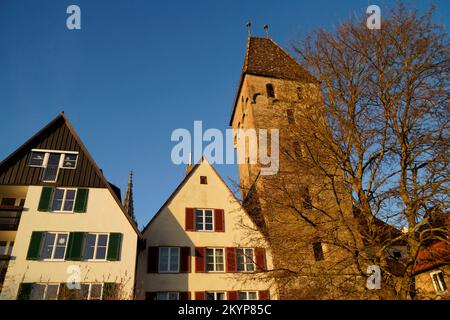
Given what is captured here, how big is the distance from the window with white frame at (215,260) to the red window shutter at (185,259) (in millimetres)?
1184

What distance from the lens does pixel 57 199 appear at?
60.0ft

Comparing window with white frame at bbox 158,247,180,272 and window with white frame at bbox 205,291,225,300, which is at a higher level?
window with white frame at bbox 158,247,180,272

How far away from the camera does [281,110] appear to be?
41.5 feet

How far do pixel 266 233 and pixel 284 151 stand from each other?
3.24 meters

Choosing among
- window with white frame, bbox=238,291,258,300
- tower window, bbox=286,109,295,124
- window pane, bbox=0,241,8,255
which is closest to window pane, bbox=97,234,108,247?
window pane, bbox=0,241,8,255

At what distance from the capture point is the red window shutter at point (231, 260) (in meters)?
19.7

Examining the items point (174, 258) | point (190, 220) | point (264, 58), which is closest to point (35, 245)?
point (174, 258)

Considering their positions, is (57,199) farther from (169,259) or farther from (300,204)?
(300,204)

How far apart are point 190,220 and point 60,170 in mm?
8544

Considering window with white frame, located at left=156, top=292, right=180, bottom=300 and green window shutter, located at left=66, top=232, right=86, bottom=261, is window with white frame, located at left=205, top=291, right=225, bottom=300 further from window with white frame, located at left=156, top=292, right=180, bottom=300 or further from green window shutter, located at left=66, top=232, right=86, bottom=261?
green window shutter, located at left=66, top=232, right=86, bottom=261

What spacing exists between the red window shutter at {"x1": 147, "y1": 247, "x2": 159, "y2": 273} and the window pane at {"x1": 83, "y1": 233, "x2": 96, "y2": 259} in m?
3.28

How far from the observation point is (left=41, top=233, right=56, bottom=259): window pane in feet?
54.3
